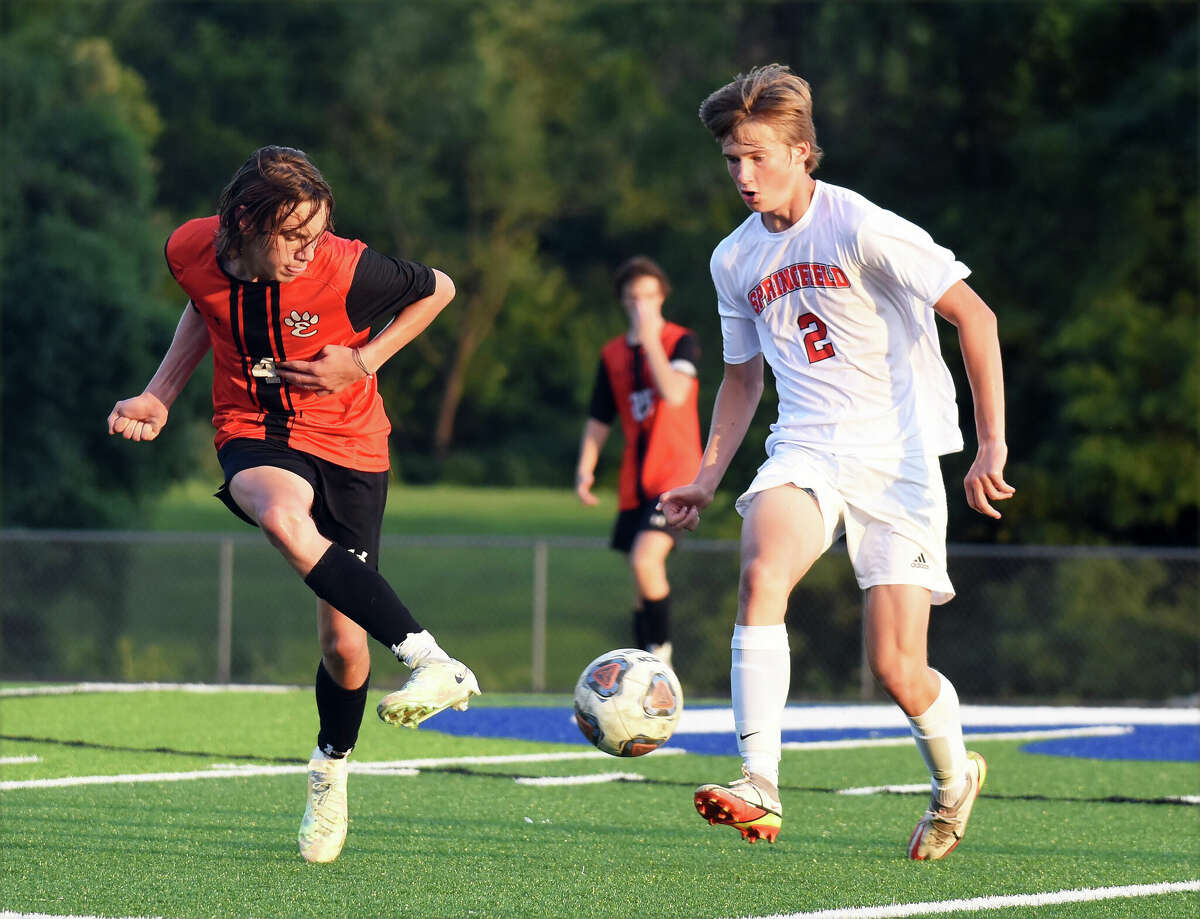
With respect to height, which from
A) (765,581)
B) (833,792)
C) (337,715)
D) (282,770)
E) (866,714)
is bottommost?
(866,714)

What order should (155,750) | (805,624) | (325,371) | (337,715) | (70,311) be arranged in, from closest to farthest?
(325,371), (337,715), (155,750), (805,624), (70,311)

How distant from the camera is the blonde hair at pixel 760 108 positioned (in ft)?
16.0

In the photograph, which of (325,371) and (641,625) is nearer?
(325,371)

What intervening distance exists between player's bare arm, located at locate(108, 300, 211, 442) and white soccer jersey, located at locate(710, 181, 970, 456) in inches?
64.1

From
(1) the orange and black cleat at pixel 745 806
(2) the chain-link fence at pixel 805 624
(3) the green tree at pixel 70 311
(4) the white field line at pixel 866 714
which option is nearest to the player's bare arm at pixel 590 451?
(4) the white field line at pixel 866 714

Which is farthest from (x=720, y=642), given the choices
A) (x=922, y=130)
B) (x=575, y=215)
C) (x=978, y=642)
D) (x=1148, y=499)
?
(x=575, y=215)

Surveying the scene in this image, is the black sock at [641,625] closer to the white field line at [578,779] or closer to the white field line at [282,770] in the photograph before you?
the white field line at [282,770]

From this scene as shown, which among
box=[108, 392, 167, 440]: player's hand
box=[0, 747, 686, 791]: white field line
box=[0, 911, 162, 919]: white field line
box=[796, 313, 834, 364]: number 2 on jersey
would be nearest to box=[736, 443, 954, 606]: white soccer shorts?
box=[796, 313, 834, 364]: number 2 on jersey

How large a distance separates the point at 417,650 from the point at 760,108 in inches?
68.6

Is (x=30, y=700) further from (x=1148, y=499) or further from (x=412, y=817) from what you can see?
(x=1148, y=499)

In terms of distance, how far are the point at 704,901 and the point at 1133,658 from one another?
41.1 ft

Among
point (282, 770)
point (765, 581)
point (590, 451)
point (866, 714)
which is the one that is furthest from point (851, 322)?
point (866, 714)

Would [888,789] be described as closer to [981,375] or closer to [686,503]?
[686,503]

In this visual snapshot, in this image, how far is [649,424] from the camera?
9836 millimetres
